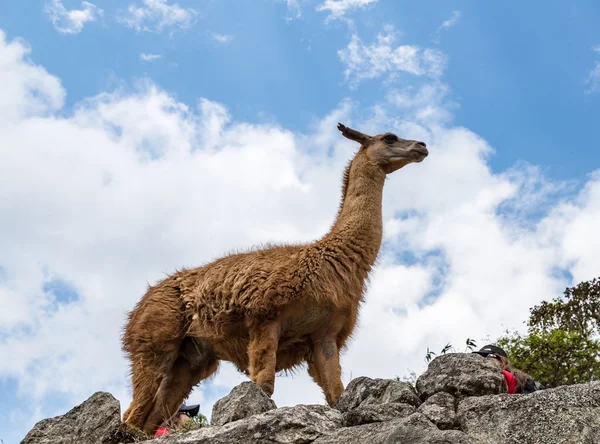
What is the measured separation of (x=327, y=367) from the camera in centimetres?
887

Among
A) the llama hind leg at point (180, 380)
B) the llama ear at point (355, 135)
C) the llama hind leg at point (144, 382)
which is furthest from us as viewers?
the llama ear at point (355, 135)

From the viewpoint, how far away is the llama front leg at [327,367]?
28.7 ft

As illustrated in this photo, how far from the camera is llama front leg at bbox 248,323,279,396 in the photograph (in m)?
8.34

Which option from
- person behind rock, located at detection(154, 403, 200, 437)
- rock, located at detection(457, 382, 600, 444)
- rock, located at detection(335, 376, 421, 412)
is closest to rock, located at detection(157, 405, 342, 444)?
rock, located at detection(335, 376, 421, 412)

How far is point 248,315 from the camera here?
8789mm

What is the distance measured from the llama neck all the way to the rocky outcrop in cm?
231

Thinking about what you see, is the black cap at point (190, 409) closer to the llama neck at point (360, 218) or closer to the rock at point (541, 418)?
the llama neck at point (360, 218)

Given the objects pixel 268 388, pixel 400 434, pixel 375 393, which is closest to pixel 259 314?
pixel 268 388

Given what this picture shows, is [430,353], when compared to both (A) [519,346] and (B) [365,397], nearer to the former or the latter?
(B) [365,397]

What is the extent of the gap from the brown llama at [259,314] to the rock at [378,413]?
184 centimetres

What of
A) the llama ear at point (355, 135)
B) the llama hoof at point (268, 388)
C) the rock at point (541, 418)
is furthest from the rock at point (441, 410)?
the llama ear at point (355, 135)

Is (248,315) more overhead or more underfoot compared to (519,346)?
more underfoot

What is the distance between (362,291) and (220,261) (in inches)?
72.2

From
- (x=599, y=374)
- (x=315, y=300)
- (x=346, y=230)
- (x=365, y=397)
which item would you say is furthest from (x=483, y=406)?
(x=599, y=374)
